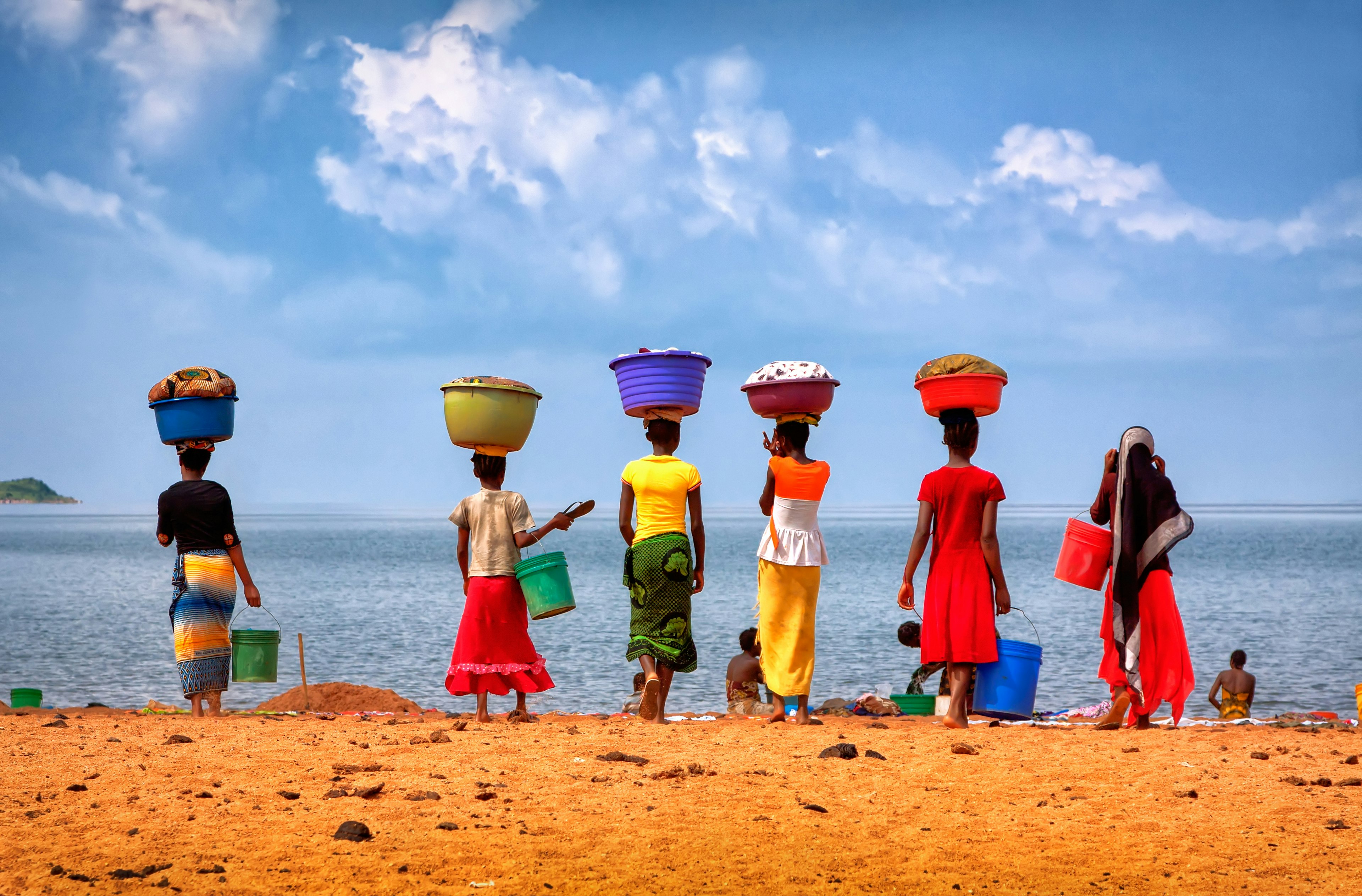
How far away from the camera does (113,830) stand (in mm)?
4785

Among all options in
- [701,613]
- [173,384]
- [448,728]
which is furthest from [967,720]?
[701,613]

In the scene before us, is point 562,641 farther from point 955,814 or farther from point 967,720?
point 955,814

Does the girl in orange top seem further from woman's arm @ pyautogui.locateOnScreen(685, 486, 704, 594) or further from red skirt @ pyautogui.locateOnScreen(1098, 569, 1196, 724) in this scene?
red skirt @ pyautogui.locateOnScreen(1098, 569, 1196, 724)

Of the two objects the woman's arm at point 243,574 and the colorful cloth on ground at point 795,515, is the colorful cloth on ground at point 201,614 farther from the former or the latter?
the colorful cloth on ground at point 795,515

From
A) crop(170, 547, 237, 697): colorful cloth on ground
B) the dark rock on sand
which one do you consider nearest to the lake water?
crop(170, 547, 237, 697): colorful cloth on ground

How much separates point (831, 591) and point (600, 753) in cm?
3374

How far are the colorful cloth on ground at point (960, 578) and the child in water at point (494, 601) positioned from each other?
2.55 m

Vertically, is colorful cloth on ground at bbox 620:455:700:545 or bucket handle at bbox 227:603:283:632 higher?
colorful cloth on ground at bbox 620:455:700:545

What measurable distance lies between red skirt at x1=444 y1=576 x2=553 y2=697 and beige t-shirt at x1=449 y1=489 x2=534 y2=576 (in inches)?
3.2

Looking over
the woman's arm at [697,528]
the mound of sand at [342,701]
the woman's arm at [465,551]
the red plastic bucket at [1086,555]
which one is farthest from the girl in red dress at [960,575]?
the mound of sand at [342,701]

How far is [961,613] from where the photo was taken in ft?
24.8

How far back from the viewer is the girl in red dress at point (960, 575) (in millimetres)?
7539

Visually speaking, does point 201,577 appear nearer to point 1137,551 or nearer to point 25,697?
point 25,697

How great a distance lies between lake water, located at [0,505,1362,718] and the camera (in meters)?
15.9
